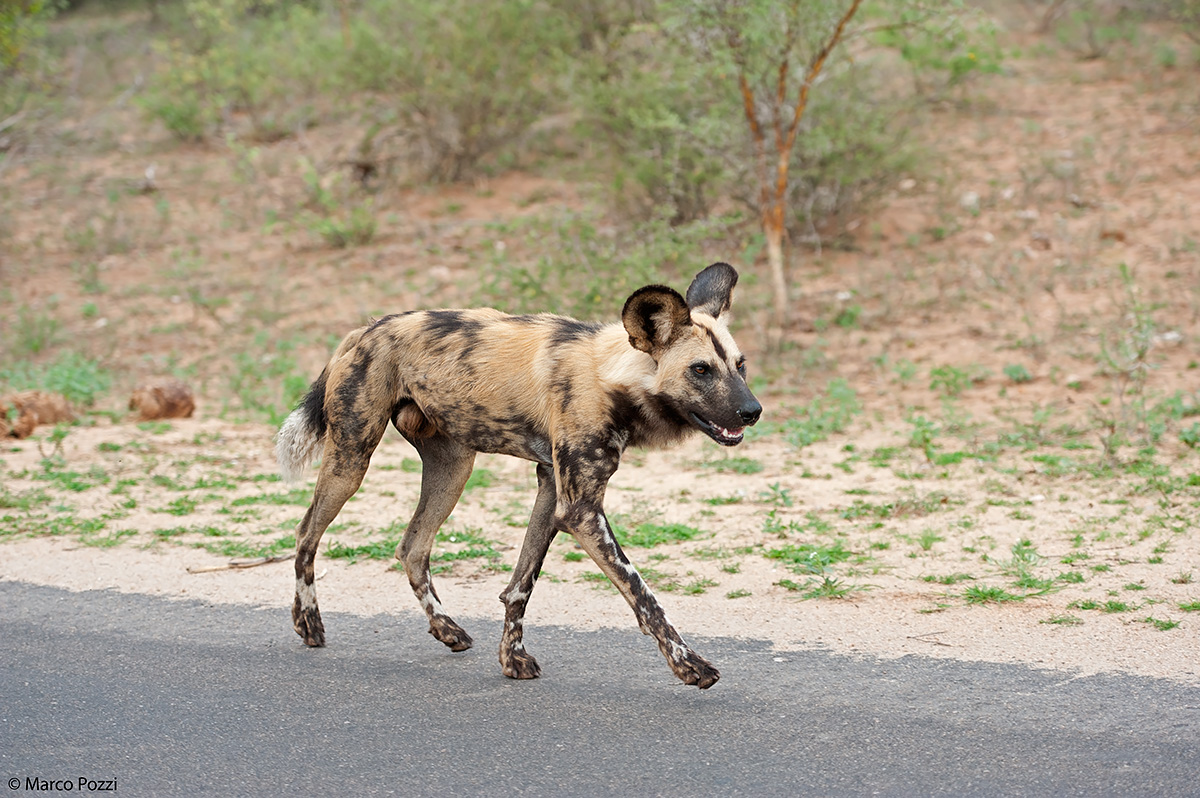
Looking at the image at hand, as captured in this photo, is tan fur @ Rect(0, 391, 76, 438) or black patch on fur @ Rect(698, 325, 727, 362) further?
tan fur @ Rect(0, 391, 76, 438)

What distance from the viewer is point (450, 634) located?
4.24 meters

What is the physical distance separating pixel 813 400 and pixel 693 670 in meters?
5.76

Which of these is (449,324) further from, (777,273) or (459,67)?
(459,67)

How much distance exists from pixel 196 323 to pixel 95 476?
5709 mm

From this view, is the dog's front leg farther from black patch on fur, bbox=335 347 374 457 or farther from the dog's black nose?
black patch on fur, bbox=335 347 374 457

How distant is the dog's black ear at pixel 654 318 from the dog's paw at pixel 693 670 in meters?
1.06

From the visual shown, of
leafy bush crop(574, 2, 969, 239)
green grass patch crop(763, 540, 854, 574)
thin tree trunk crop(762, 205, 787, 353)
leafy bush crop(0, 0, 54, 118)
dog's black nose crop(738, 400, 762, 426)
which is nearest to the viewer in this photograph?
dog's black nose crop(738, 400, 762, 426)

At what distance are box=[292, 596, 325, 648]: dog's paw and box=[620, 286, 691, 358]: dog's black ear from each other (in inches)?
67.7

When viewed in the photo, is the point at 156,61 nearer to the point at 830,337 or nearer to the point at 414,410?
the point at 830,337

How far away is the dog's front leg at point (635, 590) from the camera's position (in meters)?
3.58

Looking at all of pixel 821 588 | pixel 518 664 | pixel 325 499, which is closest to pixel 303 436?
pixel 325 499

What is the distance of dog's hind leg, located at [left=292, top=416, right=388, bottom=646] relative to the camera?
4309 mm

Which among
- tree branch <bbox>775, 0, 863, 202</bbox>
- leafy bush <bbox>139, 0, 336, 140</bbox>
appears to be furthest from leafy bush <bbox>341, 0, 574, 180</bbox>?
tree branch <bbox>775, 0, 863, 202</bbox>

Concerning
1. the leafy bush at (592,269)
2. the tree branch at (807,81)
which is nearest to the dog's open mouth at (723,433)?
the leafy bush at (592,269)
